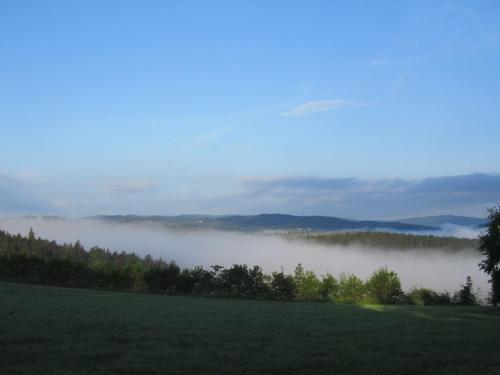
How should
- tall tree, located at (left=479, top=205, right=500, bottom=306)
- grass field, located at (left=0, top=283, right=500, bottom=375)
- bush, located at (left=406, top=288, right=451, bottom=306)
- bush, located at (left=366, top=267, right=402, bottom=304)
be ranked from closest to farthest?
grass field, located at (left=0, top=283, right=500, bottom=375) < tall tree, located at (left=479, top=205, right=500, bottom=306) < bush, located at (left=406, top=288, right=451, bottom=306) < bush, located at (left=366, top=267, right=402, bottom=304)

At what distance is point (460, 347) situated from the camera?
15742 mm

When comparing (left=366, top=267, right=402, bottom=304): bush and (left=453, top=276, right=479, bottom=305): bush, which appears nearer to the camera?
(left=453, top=276, right=479, bottom=305): bush

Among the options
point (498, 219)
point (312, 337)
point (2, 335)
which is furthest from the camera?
point (498, 219)

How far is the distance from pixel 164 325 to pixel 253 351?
7.05 meters

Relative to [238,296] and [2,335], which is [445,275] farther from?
[2,335]


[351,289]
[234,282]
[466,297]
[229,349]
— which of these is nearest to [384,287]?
[351,289]

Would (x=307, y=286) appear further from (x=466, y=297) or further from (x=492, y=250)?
(x=492, y=250)

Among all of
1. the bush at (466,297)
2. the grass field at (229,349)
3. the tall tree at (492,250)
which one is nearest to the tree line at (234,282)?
the bush at (466,297)

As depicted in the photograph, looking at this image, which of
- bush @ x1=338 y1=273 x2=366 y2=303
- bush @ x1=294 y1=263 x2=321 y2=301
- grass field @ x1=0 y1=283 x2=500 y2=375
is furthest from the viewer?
bush @ x1=338 y1=273 x2=366 y2=303

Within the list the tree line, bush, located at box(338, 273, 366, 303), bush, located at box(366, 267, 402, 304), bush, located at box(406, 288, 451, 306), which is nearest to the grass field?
bush, located at box(406, 288, 451, 306)

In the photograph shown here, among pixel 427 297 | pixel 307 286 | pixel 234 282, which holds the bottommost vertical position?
pixel 427 297

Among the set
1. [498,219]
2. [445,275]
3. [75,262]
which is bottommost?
[445,275]

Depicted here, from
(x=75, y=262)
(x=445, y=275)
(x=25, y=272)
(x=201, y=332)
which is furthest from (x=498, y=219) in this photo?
(x=445, y=275)

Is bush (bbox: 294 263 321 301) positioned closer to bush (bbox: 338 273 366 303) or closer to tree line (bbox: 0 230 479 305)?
tree line (bbox: 0 230 479 305)
